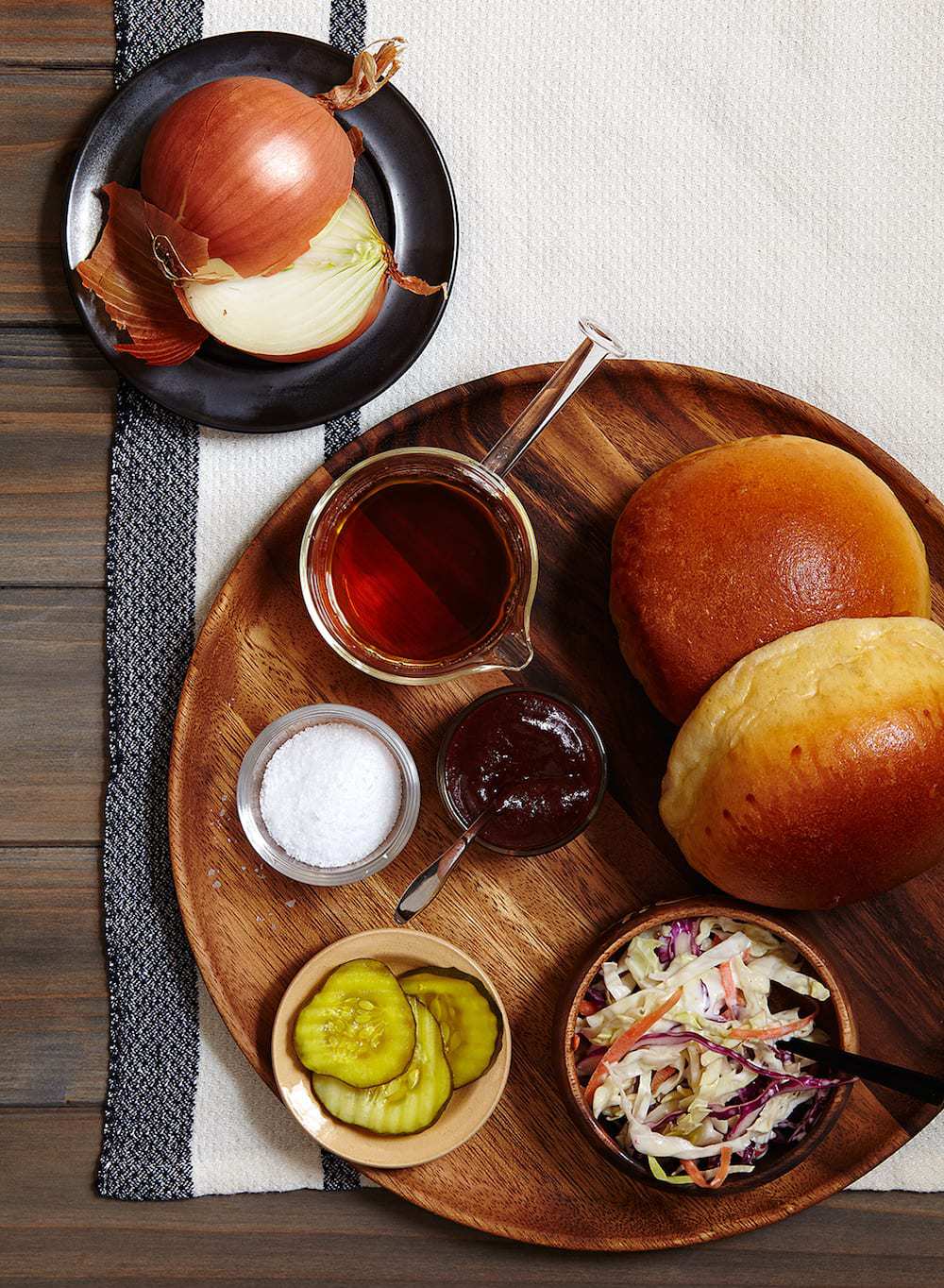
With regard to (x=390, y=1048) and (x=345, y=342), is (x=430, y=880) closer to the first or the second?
(x=390, y=1048)

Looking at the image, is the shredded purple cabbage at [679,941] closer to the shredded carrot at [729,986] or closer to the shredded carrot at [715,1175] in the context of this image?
the shredded carrot at [729,986]

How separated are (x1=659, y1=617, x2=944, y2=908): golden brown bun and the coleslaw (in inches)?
4.9

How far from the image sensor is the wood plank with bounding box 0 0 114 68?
4.00 ft

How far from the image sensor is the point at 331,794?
1115mm

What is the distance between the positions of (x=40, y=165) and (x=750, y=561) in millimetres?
922

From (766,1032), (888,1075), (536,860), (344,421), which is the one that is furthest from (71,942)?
(888,1075)

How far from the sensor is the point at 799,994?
110 centimetres

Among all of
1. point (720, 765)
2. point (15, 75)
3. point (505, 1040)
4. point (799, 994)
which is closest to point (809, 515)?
point (720, 765)

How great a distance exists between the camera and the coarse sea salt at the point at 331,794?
43.9 inches

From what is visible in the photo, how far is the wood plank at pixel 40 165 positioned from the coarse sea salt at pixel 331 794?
0.58m

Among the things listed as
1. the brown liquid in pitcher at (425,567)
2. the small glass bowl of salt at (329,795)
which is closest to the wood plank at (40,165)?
the brown liquid in pitcher at (425,567)

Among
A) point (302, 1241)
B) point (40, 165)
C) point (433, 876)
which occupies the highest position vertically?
point (40, 165)

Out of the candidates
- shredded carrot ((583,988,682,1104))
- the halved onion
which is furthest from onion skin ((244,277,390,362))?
shredded carrot ((583,988,682,1104))

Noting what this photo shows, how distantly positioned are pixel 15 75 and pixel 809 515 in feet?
3.36
